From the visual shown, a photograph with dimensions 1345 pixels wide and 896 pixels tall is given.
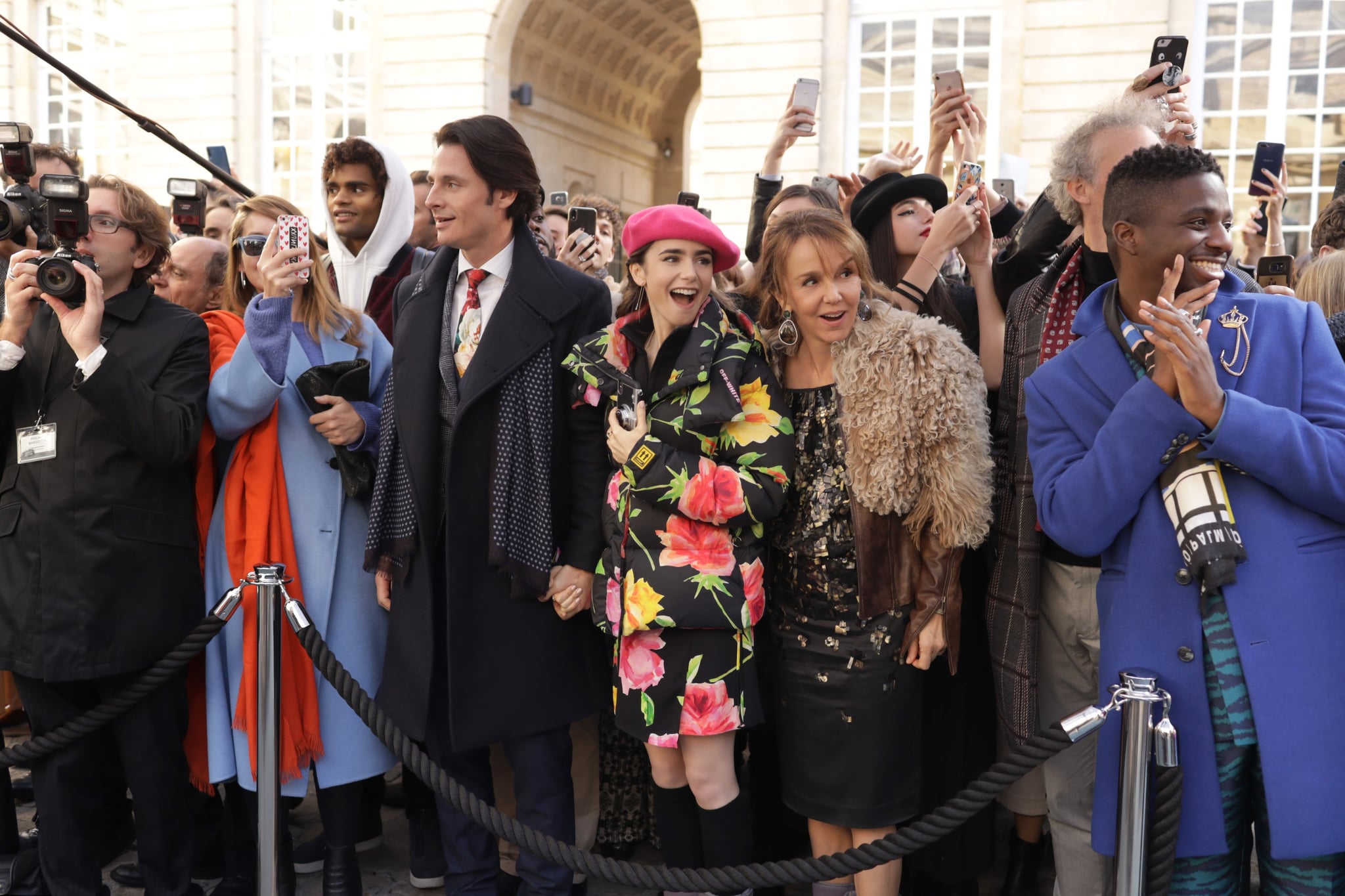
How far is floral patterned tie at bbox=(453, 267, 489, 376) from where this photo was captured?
3.16 m

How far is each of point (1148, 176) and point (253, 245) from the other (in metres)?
2.60

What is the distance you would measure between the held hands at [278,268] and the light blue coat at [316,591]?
16 cm

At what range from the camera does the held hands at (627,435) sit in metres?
A: 2.85

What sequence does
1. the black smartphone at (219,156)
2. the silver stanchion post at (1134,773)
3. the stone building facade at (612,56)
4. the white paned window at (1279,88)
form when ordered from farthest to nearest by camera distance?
the stone building facade at (612,56) < the white paned window at (1279,88) < the black smartphone at (219,156) < the silver stanchion post at (1134,773)

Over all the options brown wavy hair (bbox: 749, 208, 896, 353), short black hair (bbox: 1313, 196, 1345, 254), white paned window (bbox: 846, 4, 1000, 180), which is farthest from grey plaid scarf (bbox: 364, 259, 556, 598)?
white paned window (bbox: 846, 4, 1000, 180)

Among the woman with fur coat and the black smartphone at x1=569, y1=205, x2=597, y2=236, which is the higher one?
the black smartphone at x1=569, y1=205, x2=597, y2=236

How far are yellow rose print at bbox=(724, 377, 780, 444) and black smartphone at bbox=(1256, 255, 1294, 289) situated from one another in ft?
10.4

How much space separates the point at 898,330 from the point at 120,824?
305 cm

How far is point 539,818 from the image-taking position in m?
3.12

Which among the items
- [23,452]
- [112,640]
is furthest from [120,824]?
[23,452]

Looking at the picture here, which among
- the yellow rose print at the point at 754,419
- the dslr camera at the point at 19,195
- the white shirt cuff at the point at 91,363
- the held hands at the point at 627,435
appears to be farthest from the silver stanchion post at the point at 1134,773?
the dslr camera at the point at 19,195

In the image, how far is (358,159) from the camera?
12.4 feet

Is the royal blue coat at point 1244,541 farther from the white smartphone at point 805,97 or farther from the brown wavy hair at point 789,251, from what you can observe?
the white smartphone at point 805,97

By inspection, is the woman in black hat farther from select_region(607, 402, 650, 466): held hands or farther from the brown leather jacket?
select_region(607, 402, 650, 466): held hands
